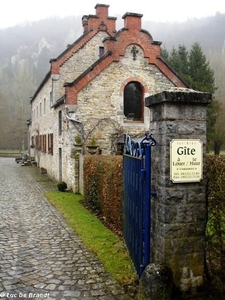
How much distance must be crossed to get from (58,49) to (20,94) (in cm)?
5622

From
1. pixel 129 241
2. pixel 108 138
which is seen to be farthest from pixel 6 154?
pixel 129 241

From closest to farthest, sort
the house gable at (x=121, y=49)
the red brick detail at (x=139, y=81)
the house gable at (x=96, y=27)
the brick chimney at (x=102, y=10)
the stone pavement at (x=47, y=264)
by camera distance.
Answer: the stone pavement at (x=47, y=264) → the house gable at (x=121, y=49) → the red brick detail at (x=139, y=81) → the house gable at (x=96, y=27) → the brick chimney at (x=102, y=10)

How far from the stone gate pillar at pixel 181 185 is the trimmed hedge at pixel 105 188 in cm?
379

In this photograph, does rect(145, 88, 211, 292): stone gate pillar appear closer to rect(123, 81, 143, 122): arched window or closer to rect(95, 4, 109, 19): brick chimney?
rect(123, 81, 143, 122): arched window

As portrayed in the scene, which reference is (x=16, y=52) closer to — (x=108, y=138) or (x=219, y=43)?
(x=219, y=43)

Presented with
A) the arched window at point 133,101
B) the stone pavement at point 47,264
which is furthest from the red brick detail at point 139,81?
the stone pavement at point 47,264

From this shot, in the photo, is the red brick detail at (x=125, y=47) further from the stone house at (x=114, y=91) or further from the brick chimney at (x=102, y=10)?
the brick chimney at (x=102, y=10)

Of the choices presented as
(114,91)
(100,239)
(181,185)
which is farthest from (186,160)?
A: (114,91)

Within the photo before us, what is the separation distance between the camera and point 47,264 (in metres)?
6.44

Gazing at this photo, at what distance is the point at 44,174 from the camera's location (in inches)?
987

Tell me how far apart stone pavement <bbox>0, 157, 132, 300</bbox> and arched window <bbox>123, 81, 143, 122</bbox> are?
8.23 m

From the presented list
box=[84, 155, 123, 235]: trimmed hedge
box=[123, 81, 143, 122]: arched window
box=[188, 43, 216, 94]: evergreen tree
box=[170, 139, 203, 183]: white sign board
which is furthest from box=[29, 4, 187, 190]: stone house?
box=[188, 43, 216, 94]: evergreen tree

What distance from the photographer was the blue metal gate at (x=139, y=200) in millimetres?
4961

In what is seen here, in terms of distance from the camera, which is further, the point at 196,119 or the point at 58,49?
the point at 58,49
